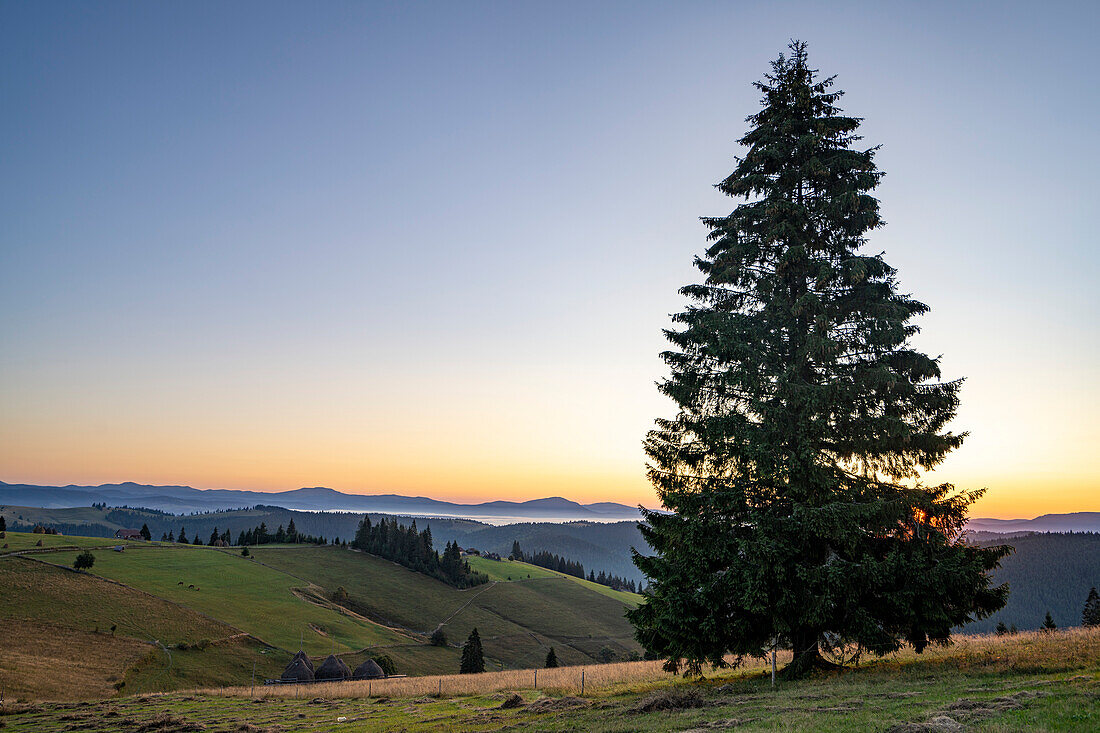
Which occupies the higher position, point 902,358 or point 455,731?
point 902,358

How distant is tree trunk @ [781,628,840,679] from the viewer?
15125 mm

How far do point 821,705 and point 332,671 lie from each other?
2144 inches

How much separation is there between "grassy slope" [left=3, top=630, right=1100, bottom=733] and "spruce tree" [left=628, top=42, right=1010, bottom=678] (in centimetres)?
108

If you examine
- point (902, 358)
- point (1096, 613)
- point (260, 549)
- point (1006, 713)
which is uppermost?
point (902, 358)

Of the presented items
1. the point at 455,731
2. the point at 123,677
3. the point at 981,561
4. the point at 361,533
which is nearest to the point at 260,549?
the point at 361,533

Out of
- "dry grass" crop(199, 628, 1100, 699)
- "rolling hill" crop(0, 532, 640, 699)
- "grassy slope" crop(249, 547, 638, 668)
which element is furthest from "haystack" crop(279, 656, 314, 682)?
"grassy slope" crop(249, 547, 638, 668)

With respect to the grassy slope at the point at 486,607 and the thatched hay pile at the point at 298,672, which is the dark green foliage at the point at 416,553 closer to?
the grassy slope at the point at 486,607

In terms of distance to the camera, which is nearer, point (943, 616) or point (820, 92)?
point (943, 616)

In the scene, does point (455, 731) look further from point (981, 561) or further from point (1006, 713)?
point (981, 561)

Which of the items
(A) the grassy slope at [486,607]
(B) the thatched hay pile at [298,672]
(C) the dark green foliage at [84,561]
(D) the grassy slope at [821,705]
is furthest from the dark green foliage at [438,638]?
(D) the grassy slope at [821,705]

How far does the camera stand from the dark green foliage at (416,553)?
13475 centimetres

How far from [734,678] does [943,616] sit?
6.05 m

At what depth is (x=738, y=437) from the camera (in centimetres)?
1566

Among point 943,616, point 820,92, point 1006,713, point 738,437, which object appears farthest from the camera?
point 820,92
